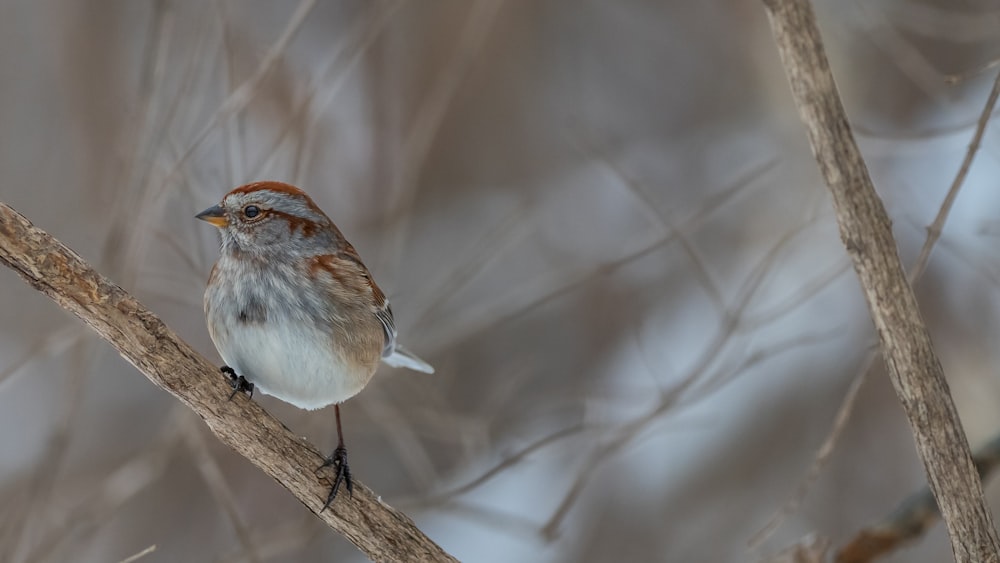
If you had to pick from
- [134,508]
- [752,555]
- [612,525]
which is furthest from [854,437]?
[134,508]

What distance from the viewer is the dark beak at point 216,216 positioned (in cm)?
340

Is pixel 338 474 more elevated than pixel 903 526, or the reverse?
pixel 903 526

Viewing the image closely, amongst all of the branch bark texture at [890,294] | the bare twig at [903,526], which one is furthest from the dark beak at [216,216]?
the bare twig at [903,526]

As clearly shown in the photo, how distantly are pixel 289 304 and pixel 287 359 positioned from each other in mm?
189

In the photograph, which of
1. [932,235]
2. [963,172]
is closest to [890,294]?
[932,235]

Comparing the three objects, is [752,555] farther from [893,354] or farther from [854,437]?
[893,354]

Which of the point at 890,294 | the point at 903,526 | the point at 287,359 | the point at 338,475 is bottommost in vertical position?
the point at 338,475

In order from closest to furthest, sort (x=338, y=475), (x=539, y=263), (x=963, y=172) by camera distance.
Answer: (x=963, y=172) < (x=338, y=475) < (x=539, y=263)

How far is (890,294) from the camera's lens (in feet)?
8.57

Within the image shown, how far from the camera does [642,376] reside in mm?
5961

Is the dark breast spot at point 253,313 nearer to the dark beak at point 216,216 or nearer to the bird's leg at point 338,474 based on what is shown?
the dark beak at point 216,216

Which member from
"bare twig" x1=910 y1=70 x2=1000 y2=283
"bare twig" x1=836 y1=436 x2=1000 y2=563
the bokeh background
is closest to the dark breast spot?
the bokeh background

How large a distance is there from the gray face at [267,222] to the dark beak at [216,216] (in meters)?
0.01

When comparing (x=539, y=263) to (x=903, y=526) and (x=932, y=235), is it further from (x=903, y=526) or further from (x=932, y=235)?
(x=932, y=235)
